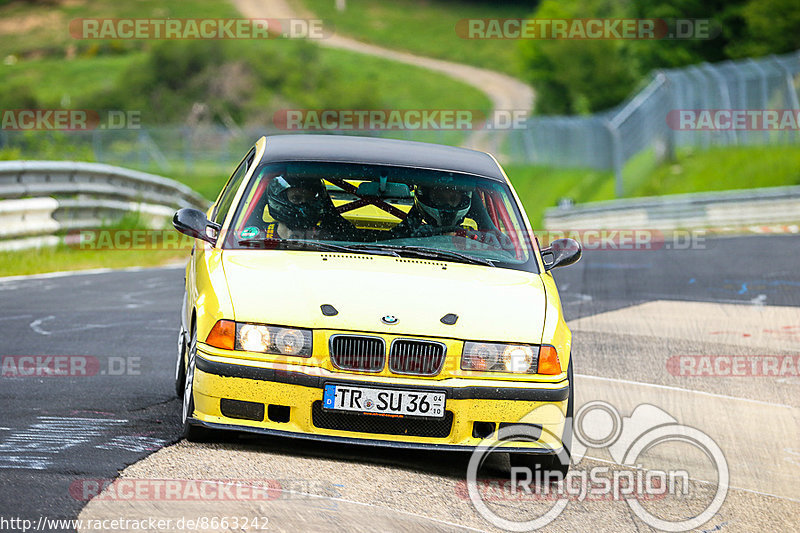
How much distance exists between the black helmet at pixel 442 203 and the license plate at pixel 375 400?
5.23 feet

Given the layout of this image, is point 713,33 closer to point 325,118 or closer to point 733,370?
point 325,118

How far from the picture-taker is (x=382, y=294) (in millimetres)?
5855

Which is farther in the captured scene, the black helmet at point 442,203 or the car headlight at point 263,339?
the black helmet at point 442,203

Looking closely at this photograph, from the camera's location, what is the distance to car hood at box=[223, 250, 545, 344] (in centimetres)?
569

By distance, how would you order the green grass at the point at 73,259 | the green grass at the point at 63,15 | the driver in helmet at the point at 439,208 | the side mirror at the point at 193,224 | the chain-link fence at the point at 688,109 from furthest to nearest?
the green grass at the point at 63,15 → the chain-link fence at the point at 688,109 → the green grass at the point at 73,259 → the driver in helmet at the point at 439,208 → the side mirror at the point at 193,224

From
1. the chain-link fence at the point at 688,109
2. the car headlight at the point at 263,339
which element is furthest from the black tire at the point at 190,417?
the chain-link fence at the point at 688,109

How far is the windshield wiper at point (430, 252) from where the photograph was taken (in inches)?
257

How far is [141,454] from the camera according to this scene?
5.60 metres

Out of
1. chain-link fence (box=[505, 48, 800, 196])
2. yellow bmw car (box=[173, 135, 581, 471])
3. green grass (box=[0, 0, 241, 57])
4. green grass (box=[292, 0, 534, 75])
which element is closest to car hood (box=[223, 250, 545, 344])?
yellow bmw car (box=[173, 135, 581, 471])

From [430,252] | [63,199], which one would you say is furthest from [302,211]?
[63,199]

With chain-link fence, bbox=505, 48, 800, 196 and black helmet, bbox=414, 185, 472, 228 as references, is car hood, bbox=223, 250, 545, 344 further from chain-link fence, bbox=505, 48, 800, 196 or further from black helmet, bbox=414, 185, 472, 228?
chain-link fence, bbox=505, 48, 800, 196

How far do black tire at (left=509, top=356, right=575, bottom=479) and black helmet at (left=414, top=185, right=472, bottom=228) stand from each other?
138 cm

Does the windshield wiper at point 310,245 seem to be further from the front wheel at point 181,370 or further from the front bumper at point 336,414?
the front bumper at point 336,414

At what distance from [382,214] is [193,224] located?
108 centimetres
